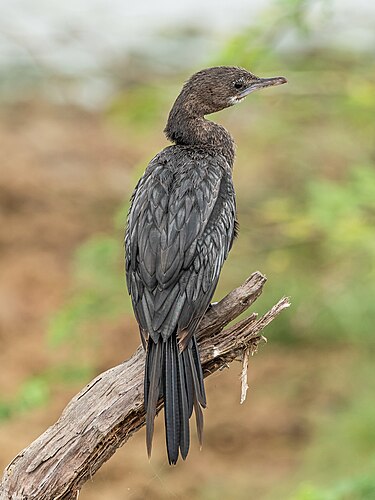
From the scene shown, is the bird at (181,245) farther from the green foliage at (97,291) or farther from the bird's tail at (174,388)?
the green foliage at (97,291)

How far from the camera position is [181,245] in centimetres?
333

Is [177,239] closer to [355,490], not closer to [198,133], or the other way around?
[198,133]

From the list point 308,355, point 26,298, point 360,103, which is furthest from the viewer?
point 26,298

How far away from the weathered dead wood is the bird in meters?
0.10

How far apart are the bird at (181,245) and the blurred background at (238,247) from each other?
1.06m

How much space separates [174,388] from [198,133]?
113 centimetres

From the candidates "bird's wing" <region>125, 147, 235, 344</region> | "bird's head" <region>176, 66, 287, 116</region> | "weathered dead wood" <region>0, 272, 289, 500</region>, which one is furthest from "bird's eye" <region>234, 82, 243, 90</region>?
"weathered dead wood" <region>0, 272, 289, 500</region>

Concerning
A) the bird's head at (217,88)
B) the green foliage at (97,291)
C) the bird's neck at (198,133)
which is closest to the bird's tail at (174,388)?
the bird's neck at (198,133)

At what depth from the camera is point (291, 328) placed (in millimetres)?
7473

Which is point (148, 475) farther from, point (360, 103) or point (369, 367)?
point (360, 103)

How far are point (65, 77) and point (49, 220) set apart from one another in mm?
1346

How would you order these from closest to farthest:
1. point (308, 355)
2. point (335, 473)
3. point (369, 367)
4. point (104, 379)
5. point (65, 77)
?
1. point (104, 379)
2. point (335, 473)
3. point (369, 367)
4. point (308, 355)
5. point (65, 77)

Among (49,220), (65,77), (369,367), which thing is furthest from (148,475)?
(65,77)

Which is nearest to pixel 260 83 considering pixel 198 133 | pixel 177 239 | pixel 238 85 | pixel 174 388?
pixel 238 85
